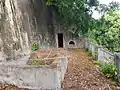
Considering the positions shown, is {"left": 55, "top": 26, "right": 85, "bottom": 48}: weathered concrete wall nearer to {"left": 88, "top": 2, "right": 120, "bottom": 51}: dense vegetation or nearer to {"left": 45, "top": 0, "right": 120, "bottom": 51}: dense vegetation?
{"left": 45, "top": 0, "right": 120, "bottom": 51}: dense vegetation

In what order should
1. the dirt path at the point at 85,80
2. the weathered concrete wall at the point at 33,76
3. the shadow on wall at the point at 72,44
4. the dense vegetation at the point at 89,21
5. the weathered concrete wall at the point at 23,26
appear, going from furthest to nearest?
the shadow on wall at the point at 72,44
the dense vegetation at the point at 89,21
the weathered concrete wall at the point at 23,26
the dirt path at the point at 85,80
the weathered concrete wall at the point at 33,76

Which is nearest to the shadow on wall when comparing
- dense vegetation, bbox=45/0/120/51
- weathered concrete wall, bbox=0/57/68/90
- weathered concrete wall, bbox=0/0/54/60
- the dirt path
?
dense vegetation, bbox=45/0/120/51

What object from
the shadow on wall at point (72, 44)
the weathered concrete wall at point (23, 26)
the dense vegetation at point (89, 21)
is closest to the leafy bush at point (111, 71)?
the weathered concrete wall at point (23, 26)

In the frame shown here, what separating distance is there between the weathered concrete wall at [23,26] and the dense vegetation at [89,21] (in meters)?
1.30

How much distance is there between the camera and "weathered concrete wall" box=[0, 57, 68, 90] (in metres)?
6.73

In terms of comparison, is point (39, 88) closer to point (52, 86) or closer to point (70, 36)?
point (52, 86)

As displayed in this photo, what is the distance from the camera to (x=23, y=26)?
15.4 metres

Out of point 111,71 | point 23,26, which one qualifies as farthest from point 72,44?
point 111,71

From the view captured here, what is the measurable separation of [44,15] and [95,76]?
15058mm

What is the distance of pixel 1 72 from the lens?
7.14m

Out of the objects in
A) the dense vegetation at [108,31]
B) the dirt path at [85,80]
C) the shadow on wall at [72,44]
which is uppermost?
the dense vegetation at [108,31]

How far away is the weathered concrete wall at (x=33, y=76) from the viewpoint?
6.73 meters

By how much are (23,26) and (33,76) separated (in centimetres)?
897

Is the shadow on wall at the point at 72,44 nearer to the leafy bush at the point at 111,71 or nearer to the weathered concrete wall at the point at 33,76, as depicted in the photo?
the leafy bush at the point at 111,71
